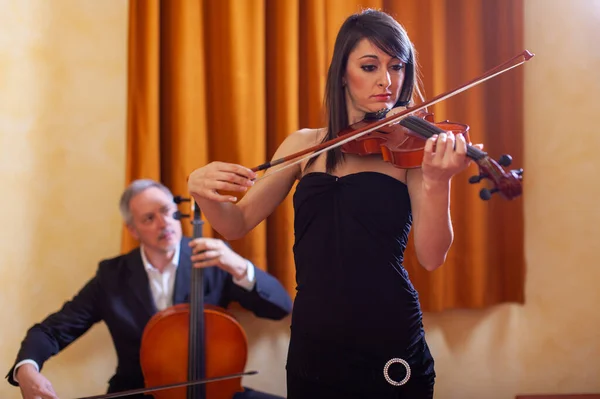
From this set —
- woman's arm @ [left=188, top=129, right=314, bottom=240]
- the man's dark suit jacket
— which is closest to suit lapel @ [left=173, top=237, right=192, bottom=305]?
the man's dark suit jacket

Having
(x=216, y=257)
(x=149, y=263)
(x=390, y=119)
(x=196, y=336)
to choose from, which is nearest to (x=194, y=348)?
(x=196, y=336)

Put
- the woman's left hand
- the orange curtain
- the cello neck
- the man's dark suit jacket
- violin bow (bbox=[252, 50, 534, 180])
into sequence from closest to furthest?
1. the woman's left hand
2. violin bow (bbox=[252, 50, 534, 180])
3. the cello neck
4. the man's dark suit jacket
5. the orange curtain

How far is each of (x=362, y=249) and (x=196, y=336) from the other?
0.83 meters

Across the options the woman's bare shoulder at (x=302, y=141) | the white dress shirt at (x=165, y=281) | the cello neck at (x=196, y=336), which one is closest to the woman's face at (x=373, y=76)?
the woman's bare shoulder at (x=302, y=141)

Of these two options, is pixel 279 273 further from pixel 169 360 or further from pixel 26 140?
pixel 26 140

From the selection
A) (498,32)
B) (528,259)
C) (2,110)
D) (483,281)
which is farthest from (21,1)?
(528,259)

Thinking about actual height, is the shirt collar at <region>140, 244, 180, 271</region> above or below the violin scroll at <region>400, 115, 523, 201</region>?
below

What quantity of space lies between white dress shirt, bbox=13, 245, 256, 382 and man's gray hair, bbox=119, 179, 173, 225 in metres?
0.12

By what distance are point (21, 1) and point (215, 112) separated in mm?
765

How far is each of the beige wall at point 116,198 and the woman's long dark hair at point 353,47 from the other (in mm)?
Answer: 1114

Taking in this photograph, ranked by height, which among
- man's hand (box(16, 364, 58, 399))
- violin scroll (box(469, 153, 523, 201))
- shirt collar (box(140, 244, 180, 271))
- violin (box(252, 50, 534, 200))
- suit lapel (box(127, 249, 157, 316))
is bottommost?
man's hand (box(16, 364, 58, 399))

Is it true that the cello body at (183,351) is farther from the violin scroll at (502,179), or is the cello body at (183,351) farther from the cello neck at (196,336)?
the violin scroll at (502,179)

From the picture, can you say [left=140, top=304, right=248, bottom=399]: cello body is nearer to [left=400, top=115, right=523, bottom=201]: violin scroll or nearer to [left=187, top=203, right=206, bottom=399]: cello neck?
[left=187, top=203, right=206, bottom=399]: cello neck

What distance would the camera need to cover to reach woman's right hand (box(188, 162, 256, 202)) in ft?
3.46
